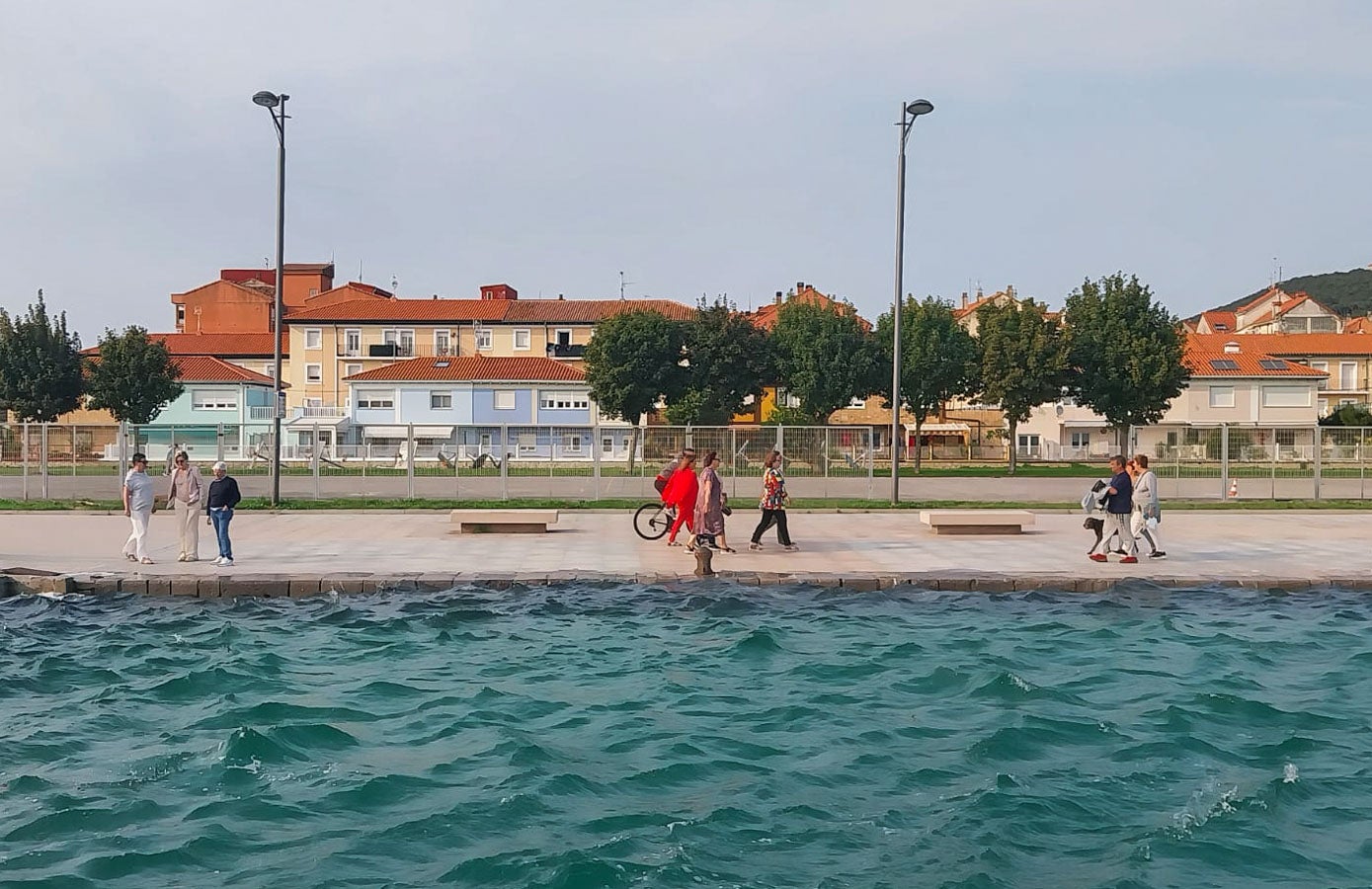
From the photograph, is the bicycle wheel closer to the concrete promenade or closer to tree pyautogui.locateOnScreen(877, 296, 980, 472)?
the concrete promenade

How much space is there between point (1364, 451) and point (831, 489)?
50.8 ft

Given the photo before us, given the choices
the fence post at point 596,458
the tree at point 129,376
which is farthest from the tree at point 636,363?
the fence post at point 596,458

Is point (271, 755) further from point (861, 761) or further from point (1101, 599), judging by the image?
point (1101, 599)

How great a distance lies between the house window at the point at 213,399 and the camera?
7325 cm

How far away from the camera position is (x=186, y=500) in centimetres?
1861

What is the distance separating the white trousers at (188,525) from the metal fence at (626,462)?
557 inches

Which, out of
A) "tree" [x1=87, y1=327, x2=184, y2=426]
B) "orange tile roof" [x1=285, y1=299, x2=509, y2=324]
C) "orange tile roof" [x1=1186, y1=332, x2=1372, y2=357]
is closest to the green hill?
"orange tile roof" [x1=1186, y1=332, x2=1372, y2=357]

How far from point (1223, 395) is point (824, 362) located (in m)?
31.1

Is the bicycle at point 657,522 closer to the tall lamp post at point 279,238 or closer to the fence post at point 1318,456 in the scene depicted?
the tall lamp post at point 279,238

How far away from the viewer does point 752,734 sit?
35.1 ft

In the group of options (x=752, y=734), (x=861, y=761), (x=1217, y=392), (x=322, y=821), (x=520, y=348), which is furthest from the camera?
(x=520, y=348)

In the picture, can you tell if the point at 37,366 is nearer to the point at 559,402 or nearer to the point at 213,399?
the point at 213,399

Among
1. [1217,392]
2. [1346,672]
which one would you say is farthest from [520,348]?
[1346,672]

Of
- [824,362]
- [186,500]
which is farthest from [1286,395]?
[186,500]
